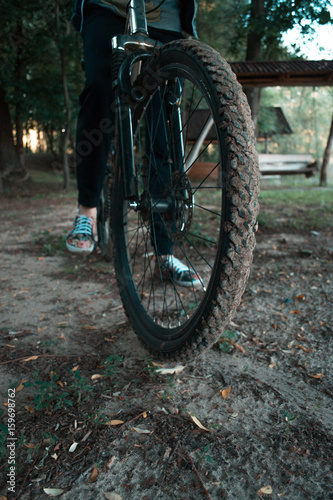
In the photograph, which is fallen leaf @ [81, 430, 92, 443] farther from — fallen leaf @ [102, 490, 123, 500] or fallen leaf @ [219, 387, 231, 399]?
fallen leaf @ [219, 387, 231, 399]

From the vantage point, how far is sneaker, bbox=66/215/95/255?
1.95 m

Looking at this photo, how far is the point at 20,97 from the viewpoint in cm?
1163

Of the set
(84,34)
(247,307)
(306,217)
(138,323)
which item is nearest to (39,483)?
(138,323)

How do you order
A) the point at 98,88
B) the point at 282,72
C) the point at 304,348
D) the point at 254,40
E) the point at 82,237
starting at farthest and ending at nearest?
1. the point at 254,40
2. the point at 282,72
3. the point at 82,237
4. the point at 98,88
5. the point at 304,348

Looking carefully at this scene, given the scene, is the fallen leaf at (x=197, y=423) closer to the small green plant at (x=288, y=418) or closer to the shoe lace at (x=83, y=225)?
the small green plant at (x=288, y=418)

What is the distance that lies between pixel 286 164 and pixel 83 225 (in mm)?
11405

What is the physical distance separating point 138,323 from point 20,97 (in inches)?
477

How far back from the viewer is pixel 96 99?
1801mm

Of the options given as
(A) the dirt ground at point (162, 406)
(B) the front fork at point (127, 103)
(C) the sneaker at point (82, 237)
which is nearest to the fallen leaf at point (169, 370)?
(A) the dirt ground at point (162, 406)

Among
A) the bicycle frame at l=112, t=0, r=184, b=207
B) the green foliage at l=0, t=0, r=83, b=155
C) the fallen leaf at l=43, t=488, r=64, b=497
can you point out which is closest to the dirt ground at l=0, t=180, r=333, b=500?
the fallen leaf at l=43, t=488, r=64, b=497

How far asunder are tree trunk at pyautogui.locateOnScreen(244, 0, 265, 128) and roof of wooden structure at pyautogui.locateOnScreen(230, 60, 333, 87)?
1.64 meters

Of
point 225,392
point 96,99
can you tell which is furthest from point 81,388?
point 96,99

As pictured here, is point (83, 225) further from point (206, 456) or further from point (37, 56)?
point (37, 56)

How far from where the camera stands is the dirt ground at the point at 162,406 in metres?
0.90
